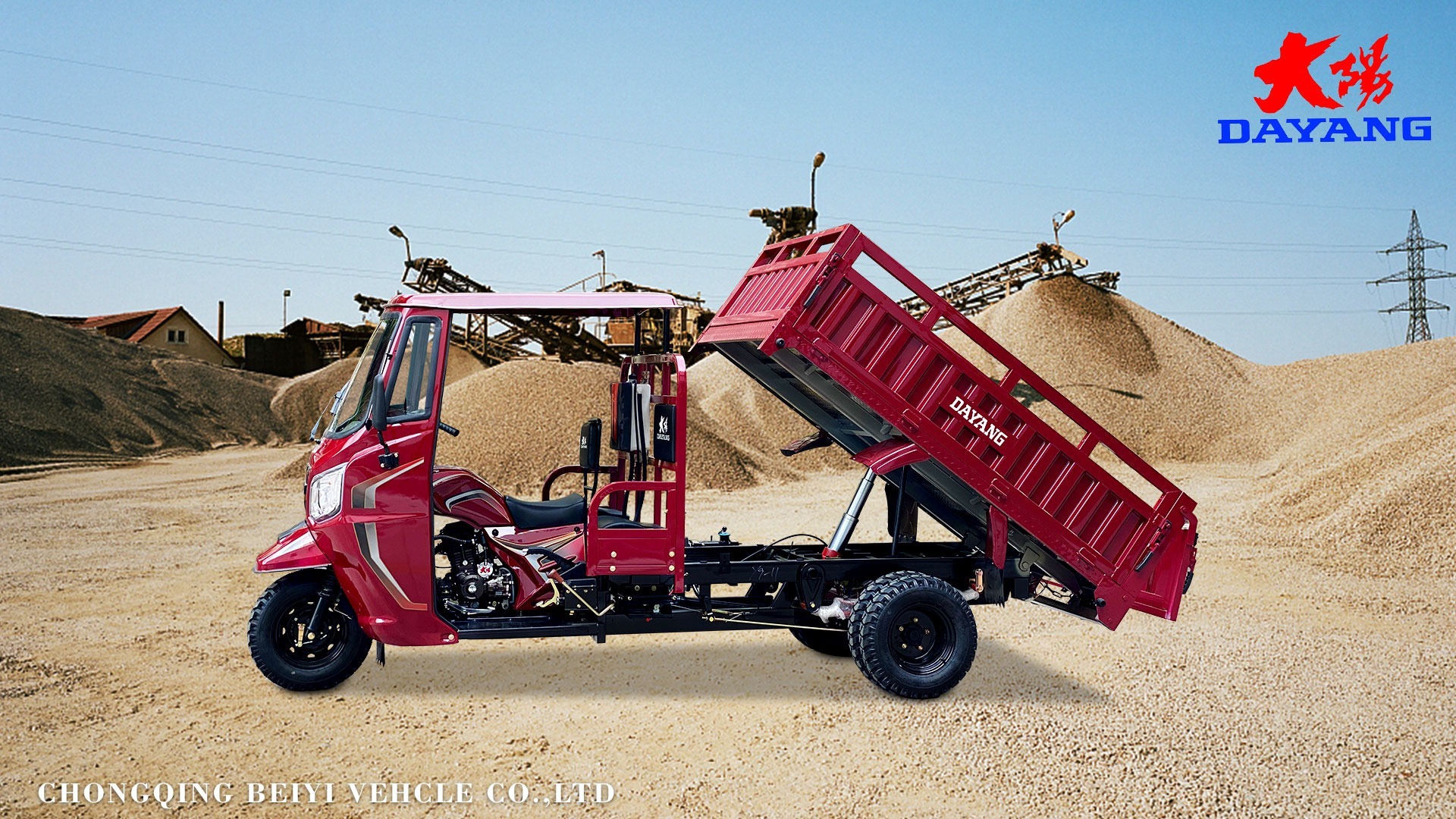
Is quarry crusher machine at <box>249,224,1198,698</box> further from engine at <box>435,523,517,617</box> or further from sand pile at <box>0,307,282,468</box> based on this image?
sand pile at <box>0,307,282,468</box>

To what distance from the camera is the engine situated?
6.37 m

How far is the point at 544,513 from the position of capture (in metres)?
6.61

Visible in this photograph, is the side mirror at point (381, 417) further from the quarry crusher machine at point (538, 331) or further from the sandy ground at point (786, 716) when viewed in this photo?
the quarry crusher machine at point (538, 331)

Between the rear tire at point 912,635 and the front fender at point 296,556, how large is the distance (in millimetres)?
3373

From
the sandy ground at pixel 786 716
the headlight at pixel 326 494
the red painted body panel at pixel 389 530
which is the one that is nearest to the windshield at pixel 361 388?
the red painted body panel at pixel 389 530

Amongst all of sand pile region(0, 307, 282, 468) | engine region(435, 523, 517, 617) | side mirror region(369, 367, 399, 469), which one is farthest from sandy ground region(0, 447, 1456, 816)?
sand pile region(0, 307, 282, 468)

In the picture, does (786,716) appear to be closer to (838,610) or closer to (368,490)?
(838,610)

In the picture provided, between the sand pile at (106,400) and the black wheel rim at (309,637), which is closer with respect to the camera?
the black wheel rim at (309,637)

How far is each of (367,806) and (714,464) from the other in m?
13.3

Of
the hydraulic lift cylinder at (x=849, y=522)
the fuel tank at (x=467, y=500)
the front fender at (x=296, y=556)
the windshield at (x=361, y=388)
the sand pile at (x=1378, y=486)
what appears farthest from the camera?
the sand pile at (x=1378, y=486)

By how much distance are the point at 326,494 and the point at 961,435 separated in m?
4.01

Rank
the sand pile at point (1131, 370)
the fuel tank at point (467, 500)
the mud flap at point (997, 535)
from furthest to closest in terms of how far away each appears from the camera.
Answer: the sand pile at point (1131, 370) < the mud flap at point (997, 535) < the fuel tank at point (467, 500)

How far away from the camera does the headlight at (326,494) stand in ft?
19.2

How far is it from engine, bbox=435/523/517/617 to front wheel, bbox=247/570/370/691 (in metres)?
0.65
